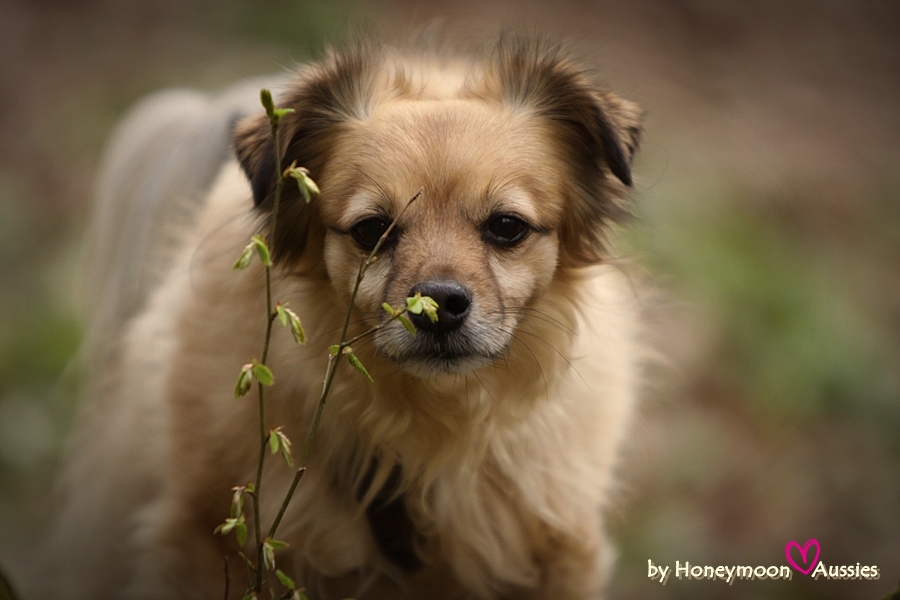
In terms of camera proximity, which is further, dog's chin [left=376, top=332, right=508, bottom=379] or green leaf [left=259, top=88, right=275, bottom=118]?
dog's chin [left=376, top=332, right=508, bottom=379]

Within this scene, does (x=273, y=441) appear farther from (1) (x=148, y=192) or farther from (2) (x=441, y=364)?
(1) (x=148, y=192)

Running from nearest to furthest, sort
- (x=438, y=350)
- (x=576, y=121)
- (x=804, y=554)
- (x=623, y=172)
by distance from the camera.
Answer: (x=438, y=350) → (x=623, y=172) → (x=576, y=121) → (x=804, y=554)

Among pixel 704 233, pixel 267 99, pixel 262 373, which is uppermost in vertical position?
pixel 267 99

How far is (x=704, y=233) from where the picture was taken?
206 inches

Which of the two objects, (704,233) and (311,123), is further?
(704,233)

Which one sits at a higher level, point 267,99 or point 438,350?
point 267,99

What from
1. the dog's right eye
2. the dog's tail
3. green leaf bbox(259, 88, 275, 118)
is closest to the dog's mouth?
the dog's right eye

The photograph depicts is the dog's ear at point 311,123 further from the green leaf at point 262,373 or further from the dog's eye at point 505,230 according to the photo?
the green leaf at point 262,373

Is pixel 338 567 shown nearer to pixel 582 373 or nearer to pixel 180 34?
pixel 582 373

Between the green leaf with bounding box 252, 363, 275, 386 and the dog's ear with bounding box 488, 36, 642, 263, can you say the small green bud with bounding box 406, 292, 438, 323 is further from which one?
the dog's ear with bounding box 488, 36, 642, 263

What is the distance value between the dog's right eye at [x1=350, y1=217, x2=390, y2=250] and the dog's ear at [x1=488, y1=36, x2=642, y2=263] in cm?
60

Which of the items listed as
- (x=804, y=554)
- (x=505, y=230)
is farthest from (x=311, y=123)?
(x=804, y=554)

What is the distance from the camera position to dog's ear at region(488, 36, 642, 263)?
8.26 feet

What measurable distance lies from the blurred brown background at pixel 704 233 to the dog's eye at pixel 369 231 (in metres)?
0.88
